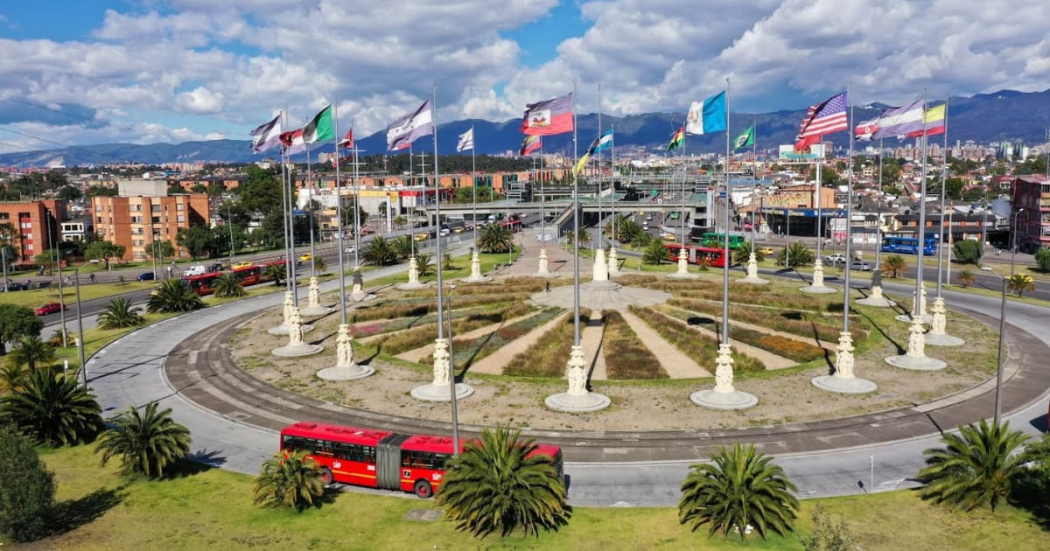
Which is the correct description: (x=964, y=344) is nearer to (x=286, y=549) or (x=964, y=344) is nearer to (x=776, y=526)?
(x=776, y=526)

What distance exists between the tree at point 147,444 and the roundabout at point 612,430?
2175 mm

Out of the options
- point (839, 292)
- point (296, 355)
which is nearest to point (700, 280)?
point (839, 292)

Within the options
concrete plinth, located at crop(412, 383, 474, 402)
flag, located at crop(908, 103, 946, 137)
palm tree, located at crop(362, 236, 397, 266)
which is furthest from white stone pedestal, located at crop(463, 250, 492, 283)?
flag, located at crop(908, 103, 946, 137)

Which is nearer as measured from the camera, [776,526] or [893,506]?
[776,526]

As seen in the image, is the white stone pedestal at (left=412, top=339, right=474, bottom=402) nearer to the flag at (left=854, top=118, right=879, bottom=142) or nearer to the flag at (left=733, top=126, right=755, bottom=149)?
the flag at (left=733, top=126, right=755, bottom=149)

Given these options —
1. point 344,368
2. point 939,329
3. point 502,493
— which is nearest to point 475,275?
point 344,368

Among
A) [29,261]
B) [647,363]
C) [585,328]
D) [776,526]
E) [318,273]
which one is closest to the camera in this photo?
[776,526]

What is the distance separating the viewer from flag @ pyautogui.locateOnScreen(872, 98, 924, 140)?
41.3 metres

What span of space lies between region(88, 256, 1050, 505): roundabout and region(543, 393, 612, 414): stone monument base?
2.09ft

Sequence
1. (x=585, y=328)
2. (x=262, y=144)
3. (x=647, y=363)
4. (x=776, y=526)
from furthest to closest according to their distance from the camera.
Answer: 1. (x=585, y=328)
2. (x=262, y=144)
3. (x=647, y=363)
4. (x=776, y=526)

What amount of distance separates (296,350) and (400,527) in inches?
1059

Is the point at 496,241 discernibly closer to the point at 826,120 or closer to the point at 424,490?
the point at 826,120

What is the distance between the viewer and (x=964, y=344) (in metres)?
46.6

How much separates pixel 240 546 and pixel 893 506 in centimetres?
2165
